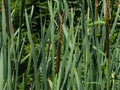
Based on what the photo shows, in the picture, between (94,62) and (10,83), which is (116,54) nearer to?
(94,62)

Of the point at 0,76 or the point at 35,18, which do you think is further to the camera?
the point at 35,18

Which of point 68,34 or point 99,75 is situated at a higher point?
point 68,34

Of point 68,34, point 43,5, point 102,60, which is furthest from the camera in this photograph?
point 43,5

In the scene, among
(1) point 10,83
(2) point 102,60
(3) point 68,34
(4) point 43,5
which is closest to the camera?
(1) point 10,83

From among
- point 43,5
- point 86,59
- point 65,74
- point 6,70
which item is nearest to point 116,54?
point 86,59

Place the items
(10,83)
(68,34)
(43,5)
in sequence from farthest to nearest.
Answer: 1. (43,5)
2. (68,34)
3. (10,83)

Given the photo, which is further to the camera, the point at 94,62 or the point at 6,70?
the point at 94,62

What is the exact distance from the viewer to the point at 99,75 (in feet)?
3.04

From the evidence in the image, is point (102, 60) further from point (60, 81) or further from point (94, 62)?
point (60, 81)

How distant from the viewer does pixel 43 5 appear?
3227 millimetres

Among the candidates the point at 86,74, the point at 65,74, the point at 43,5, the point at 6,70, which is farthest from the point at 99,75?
the point at 43,5

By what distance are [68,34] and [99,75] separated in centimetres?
15

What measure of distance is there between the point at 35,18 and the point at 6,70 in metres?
2.49

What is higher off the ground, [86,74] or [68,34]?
[68,34]
